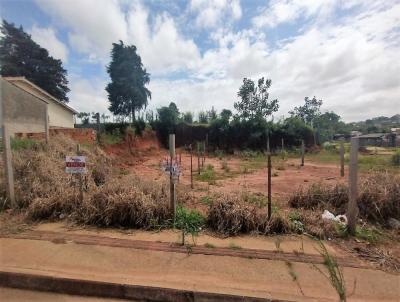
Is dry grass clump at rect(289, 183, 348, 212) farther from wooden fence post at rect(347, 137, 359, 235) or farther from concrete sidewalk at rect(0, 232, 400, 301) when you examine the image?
concrete sidewalk at rect(0, 232, 400, 301)

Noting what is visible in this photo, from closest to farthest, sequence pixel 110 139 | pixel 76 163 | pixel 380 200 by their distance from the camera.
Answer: pixel 76 163 → pixel 380 200 → pixel 110 139

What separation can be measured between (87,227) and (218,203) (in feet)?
7.46

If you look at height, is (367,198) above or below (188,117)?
below

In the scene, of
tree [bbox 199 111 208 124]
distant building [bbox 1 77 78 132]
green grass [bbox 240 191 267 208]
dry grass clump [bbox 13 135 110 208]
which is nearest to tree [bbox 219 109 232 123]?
tree [bbox 199 111 208 124]

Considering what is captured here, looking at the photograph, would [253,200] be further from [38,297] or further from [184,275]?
[38,297]

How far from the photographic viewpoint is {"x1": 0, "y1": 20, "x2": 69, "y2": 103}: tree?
105 feet

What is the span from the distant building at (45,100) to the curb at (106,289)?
17.8m

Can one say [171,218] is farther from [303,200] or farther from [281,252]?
[303,200]

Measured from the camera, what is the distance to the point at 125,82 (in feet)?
95.6

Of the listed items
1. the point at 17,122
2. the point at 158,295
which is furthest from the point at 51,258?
the point at 17,122

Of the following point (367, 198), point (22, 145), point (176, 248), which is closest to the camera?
point (176, 248)

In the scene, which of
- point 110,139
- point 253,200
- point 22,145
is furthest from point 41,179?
point 110,139

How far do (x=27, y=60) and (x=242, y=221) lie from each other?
38.4 meters

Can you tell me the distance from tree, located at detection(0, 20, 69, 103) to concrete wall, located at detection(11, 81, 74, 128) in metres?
9.36
